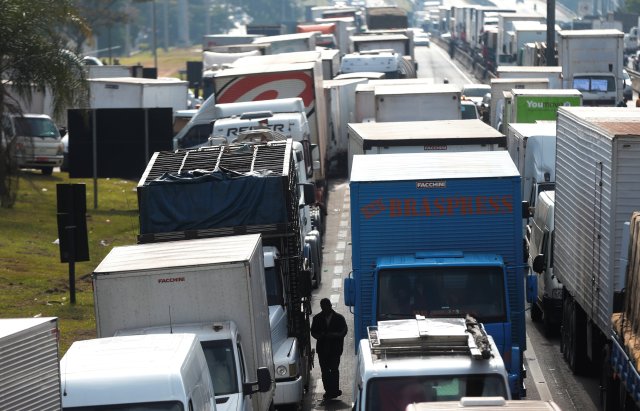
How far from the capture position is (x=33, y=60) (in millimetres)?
28844

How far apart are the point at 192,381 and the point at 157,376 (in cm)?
49

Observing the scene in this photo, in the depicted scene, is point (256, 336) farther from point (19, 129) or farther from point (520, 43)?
point (520, 43)

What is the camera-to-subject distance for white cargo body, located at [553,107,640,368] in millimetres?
15422

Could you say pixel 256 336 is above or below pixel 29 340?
below

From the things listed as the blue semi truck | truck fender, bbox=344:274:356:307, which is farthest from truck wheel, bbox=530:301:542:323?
truck fender, bbox=344:274:356:307

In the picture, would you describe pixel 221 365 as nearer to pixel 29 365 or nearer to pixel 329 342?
pixel 29 365

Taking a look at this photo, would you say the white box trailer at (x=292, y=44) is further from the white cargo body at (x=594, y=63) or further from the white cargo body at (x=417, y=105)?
the white cargo body at (x=417, y=105)

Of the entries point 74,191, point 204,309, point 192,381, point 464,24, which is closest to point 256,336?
point 204,309

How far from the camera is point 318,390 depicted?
60.4 ft

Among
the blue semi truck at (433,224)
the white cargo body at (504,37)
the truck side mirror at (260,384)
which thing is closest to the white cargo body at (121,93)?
the white cargo body at (504,37)

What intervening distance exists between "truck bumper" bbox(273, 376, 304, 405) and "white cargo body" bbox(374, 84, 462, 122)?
64.2 feet

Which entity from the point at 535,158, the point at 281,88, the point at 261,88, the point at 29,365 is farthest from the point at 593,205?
the point at 281,88

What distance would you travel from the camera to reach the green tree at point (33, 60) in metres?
→ 27.8

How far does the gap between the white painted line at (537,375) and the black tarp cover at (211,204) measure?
3.75m
